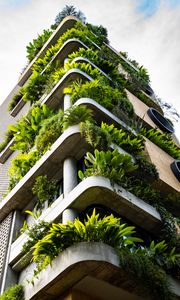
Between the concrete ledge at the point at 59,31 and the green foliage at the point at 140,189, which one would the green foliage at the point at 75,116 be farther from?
the concrete ledge at the point at 59,31

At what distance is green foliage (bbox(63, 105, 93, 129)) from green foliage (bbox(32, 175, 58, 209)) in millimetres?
1428

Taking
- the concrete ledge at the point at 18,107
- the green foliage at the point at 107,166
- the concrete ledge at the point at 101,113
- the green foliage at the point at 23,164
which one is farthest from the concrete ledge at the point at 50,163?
the concrete ledge at the point at 18,107

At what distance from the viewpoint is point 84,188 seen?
7156 mm

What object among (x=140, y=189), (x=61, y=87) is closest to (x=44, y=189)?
(x=140, y=189)

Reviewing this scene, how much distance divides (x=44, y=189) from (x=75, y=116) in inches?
78.5

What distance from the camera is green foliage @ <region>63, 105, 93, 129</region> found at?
8.95 meters

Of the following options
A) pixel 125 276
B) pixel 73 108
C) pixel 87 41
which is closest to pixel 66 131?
pixel 73 108

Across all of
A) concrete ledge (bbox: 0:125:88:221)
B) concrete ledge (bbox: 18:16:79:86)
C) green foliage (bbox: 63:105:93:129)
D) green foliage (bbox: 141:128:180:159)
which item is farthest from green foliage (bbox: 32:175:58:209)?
concrete ledge (bbox: 18:16:79:86)

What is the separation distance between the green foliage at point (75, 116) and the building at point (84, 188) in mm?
27

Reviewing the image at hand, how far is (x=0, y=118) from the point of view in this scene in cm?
2233

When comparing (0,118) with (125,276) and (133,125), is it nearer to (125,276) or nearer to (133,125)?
(133,125)

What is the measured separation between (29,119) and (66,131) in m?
3.53

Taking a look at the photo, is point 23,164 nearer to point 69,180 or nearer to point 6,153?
point 69,180

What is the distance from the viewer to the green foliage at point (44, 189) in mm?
8582
